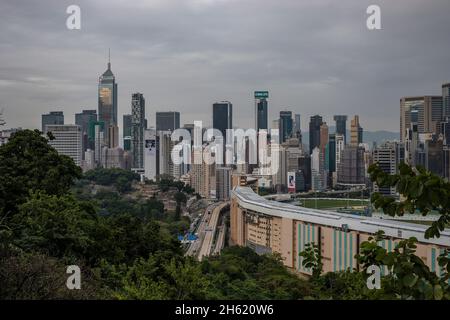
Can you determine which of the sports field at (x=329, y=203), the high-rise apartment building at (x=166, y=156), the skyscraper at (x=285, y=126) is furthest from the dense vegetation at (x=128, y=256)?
the sports field at (x=329, y=203)

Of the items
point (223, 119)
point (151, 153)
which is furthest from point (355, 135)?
point (151, 153)

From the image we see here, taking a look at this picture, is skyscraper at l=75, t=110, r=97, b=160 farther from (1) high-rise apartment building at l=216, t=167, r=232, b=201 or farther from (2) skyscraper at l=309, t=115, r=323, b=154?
(2) skyscraper at l=309, t=115, r=323, b=154

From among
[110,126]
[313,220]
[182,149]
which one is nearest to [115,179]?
[110,126]

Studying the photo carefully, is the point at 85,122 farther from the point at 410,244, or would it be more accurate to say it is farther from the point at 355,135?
the point at 410,244

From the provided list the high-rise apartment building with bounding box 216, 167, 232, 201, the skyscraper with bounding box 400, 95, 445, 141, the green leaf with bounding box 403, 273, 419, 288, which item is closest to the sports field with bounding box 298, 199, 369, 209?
the high-rise apartment building with bounding box 216, 167, 232, 201
